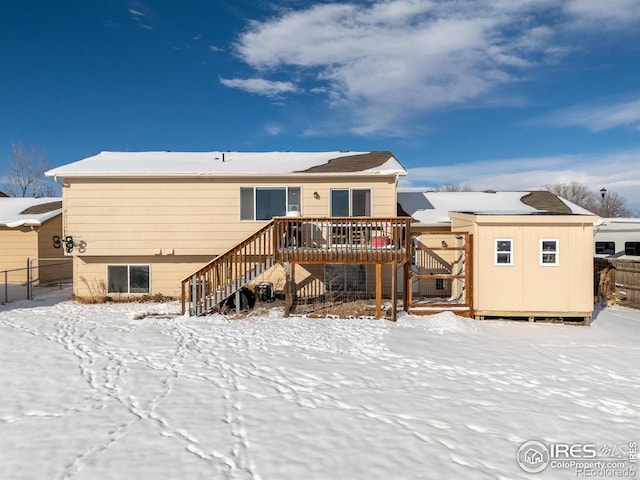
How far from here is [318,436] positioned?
3.88 m

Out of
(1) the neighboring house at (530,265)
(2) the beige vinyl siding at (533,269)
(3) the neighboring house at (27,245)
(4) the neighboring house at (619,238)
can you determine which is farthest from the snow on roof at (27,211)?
(4) the neighboring house at (619,238)

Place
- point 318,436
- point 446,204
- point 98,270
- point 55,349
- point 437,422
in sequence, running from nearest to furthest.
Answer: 1. point 318,436
2. point 437,422
3. point 55,349
4. point 98,270
5. point 446,204

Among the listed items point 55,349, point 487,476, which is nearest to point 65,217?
point 55,349

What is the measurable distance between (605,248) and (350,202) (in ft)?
47.4

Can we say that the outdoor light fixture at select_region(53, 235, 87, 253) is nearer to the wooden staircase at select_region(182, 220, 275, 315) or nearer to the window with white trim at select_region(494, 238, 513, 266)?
the wooden staircase at select_region(182, 220, 275, 315)

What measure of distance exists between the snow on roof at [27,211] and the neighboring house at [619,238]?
25916 millimetres

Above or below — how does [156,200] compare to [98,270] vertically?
above

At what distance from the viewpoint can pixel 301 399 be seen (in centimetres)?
475

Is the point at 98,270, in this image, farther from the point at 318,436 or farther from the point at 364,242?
the point at 318,436

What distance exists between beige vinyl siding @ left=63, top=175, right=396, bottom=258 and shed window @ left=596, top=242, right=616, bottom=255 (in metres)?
13.0

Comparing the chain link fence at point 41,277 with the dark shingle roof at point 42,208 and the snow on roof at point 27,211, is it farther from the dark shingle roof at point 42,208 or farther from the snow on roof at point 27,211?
the dark shingle roof at point 42,208

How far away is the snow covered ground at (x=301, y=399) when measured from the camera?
3.46 metres

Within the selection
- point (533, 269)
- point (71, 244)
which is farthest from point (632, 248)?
point (71, 244)

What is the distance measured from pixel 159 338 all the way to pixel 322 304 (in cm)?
487
